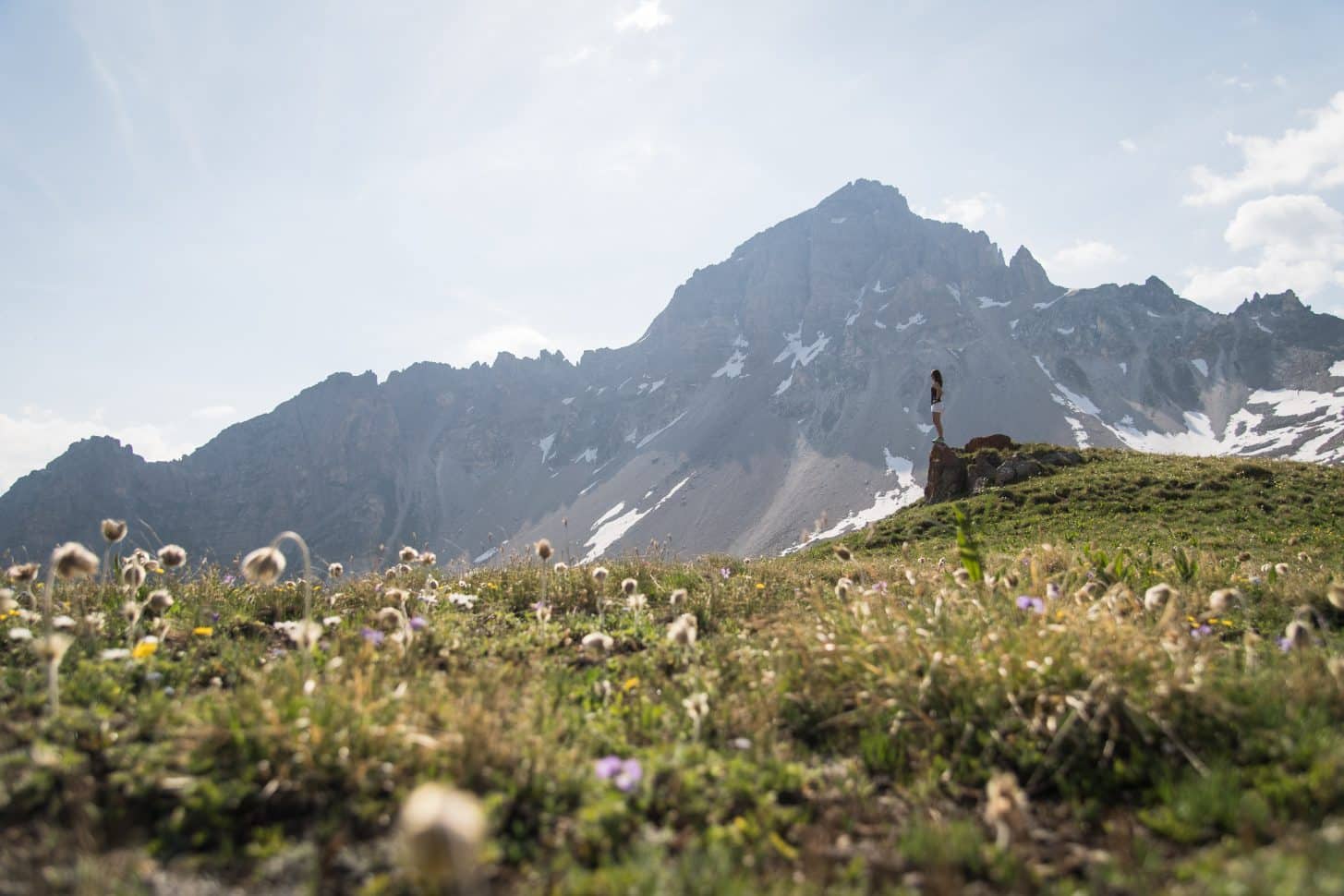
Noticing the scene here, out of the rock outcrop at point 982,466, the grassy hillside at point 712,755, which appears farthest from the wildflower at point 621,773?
the rock outcrop at point 982,466

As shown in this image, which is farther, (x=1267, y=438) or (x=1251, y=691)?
(x=1267, y=438)

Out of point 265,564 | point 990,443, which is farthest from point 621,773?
point 990,443

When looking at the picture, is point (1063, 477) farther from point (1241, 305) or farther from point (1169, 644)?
point (1241, 305)

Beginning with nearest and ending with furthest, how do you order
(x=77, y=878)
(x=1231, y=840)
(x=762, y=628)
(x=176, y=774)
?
(x=77, y=878) → (x=1231, y=840) → (x=176, y=774) → (x=762, y=628)

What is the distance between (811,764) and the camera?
3771 millimetres

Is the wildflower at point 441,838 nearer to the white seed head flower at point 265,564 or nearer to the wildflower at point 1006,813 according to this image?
the wildflower at point 1006,813

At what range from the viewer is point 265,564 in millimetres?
4055

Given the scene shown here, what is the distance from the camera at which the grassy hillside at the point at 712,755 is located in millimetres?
2568

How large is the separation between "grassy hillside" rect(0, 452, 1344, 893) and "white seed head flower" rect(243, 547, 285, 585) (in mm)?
579

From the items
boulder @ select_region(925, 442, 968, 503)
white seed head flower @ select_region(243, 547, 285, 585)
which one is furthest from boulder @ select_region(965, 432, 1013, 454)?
white seed head flower @ select_region(243, 547, 285, 585)

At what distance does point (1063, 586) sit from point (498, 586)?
6081 mm

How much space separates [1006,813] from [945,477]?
1067 inches

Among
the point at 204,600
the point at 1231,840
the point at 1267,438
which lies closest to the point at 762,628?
the point at 1231,840

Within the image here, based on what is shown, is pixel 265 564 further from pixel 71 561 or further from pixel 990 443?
pixel 990 443
